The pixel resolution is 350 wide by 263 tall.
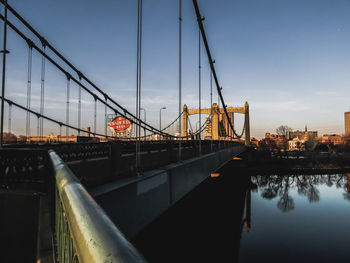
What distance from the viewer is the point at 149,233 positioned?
18.9 metres

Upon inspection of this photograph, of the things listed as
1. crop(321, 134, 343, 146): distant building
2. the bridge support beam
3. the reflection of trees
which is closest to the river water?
the reflection of trees

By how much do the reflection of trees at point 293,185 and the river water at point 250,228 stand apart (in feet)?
0.59

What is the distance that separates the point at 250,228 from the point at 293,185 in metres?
22.6

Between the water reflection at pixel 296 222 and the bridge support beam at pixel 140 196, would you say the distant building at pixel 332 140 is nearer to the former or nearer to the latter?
the water reflection at pixel 296 222

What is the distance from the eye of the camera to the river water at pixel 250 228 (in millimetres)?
15328

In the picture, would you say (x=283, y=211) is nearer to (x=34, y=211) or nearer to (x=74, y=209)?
(x=34, y=211)

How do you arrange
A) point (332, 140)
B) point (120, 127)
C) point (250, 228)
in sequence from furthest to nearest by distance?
point (332, 140), point (120, 127), point (250, 228)

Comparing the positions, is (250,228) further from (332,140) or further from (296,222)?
(332,140)

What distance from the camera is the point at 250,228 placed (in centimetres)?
2014

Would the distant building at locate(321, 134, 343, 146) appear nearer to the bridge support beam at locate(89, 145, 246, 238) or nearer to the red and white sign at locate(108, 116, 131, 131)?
the red and white sign at locate(108, 116, 131, 131)

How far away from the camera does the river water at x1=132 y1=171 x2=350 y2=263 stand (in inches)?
603

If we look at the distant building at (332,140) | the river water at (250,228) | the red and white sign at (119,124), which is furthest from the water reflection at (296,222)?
the distant building at (332,140)

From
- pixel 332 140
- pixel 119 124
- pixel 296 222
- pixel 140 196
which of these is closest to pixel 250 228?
pixel 296 222

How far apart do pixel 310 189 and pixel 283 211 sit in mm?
13285
